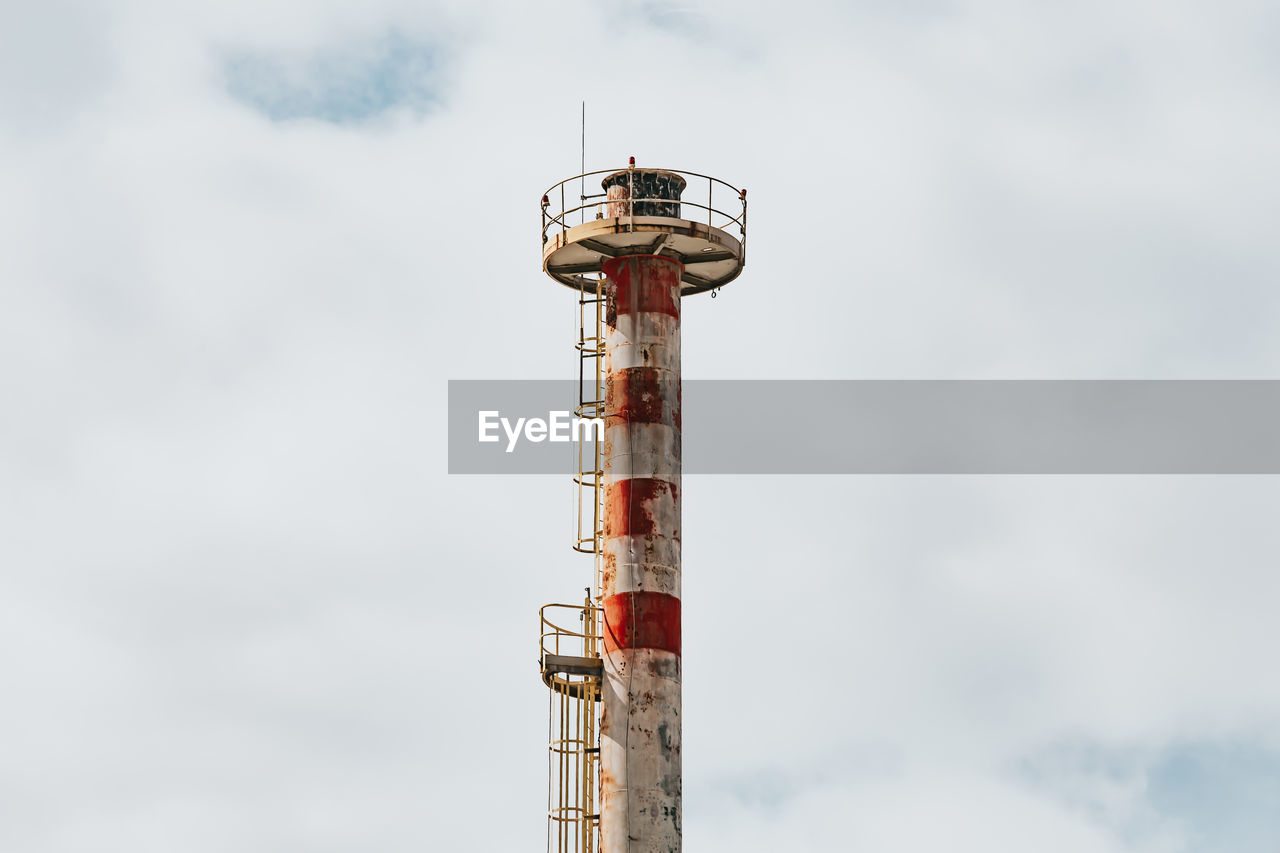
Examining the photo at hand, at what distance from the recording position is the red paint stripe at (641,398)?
6475 cm

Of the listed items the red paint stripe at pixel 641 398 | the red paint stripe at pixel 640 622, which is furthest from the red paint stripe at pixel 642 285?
the red paint stripe at pixel 640 622

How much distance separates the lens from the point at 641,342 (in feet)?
214

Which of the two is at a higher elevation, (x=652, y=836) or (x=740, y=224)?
(x=740, y=224)

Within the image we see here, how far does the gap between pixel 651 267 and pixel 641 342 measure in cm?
185

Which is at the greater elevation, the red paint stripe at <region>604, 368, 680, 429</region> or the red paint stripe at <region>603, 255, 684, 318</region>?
the red paint stripe at <region>603, 255, 684, 318</region>

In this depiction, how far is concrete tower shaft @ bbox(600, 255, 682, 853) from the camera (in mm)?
62344

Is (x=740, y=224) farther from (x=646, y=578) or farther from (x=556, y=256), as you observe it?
(x=646, y=578)

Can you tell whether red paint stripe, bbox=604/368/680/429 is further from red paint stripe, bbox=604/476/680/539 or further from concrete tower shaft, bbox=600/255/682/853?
red paint stripe, bbox=604/476/680/539

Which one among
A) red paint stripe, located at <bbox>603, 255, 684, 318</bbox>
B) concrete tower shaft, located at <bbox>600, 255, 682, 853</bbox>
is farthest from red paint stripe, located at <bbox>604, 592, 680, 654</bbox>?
red paint stripe, located at <bbox>603, 255, 684, 318</bbox>

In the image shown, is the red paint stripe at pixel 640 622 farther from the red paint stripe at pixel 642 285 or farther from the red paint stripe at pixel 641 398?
the red paint stripe at pixel 642 285

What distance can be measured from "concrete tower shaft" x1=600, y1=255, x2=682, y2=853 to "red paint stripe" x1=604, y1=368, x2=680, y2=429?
0.02 m

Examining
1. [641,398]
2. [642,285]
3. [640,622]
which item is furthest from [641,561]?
[642,285]

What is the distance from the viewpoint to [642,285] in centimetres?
6575

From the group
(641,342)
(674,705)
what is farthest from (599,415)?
(674,705)
